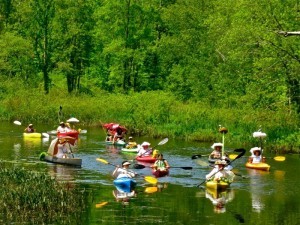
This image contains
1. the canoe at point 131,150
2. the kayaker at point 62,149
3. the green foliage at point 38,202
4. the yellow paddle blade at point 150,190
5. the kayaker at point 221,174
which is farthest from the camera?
the canoe at point 131,150

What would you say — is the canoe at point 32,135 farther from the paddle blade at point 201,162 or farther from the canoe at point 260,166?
the canoe at point 260,166

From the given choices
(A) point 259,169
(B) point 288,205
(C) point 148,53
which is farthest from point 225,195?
(C) point 148,53

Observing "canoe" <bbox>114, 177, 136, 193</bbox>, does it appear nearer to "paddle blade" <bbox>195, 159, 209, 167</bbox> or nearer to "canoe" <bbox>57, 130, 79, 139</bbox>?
"paddle blade" <bbox>195, 159, 209, 167</bbox>

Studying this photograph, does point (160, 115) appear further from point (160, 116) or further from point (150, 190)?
point (150, 190)

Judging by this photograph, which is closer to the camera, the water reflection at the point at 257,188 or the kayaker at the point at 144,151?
the water reflection at the point at 257,188

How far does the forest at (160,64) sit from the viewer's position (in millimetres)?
43125

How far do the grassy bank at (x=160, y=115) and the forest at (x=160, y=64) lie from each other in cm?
8

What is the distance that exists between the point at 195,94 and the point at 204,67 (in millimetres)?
2633

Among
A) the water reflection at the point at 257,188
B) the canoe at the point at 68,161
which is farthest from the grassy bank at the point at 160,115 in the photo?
the canoe at the point at 68,161

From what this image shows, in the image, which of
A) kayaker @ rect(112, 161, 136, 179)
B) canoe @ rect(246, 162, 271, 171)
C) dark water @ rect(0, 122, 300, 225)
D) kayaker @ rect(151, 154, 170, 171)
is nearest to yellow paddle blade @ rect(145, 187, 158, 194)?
dark water @ rect(0, 122, 300, 225)

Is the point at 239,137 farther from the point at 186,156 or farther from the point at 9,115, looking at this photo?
the point at 9,115

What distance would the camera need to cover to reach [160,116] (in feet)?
161

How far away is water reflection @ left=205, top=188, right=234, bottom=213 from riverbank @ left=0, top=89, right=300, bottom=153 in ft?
39.5

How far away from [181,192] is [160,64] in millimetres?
45020
